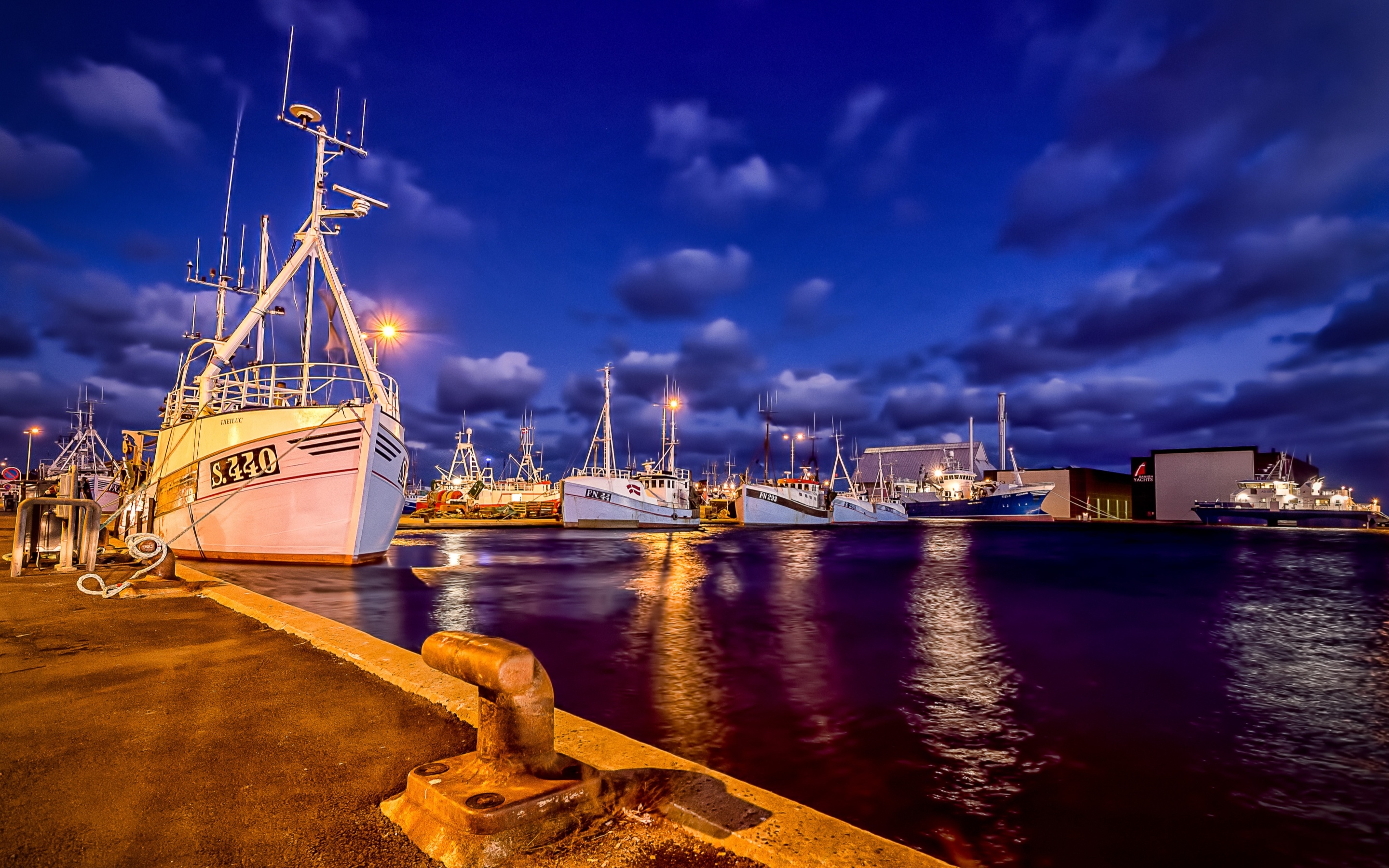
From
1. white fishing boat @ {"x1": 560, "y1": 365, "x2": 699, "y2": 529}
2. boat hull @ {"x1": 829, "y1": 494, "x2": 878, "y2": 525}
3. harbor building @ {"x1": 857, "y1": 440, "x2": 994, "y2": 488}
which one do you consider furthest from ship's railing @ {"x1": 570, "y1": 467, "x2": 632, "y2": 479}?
harbor building @ {"x1": 857, "y1": 440, "x2": 994, "y2": 488}

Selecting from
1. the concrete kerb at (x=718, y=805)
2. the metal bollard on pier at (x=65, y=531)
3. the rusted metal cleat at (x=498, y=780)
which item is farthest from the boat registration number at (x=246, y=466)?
the rusted metal cleat at (x=498, y=780)

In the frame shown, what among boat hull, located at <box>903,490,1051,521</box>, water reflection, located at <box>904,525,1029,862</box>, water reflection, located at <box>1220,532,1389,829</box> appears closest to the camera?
water reflection, located at <box>904,525,1029,862</box>

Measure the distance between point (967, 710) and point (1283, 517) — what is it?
92.1 m

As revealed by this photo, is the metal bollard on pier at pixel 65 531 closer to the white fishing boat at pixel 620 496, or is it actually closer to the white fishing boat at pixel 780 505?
the white fishing boat at pixel 620 496

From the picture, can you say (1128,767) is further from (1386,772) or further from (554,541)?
(554,541)

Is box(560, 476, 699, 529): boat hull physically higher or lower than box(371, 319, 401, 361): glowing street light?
lower

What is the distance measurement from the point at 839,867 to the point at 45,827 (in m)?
3.75

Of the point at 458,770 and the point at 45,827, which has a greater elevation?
the point at 458,770

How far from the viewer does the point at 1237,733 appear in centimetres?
726

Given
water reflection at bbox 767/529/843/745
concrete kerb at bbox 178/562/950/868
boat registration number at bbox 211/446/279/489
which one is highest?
boat registration number at bbox 211/446/279/489

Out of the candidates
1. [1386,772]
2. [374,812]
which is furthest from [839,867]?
[1386,772]

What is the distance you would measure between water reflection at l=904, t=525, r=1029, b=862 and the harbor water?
0.04 meters

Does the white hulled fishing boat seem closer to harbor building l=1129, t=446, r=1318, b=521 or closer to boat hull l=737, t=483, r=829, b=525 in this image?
boat hull l=737, t=483, r=829, b=525

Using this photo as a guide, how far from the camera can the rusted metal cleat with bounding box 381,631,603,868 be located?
2904 millimetres
